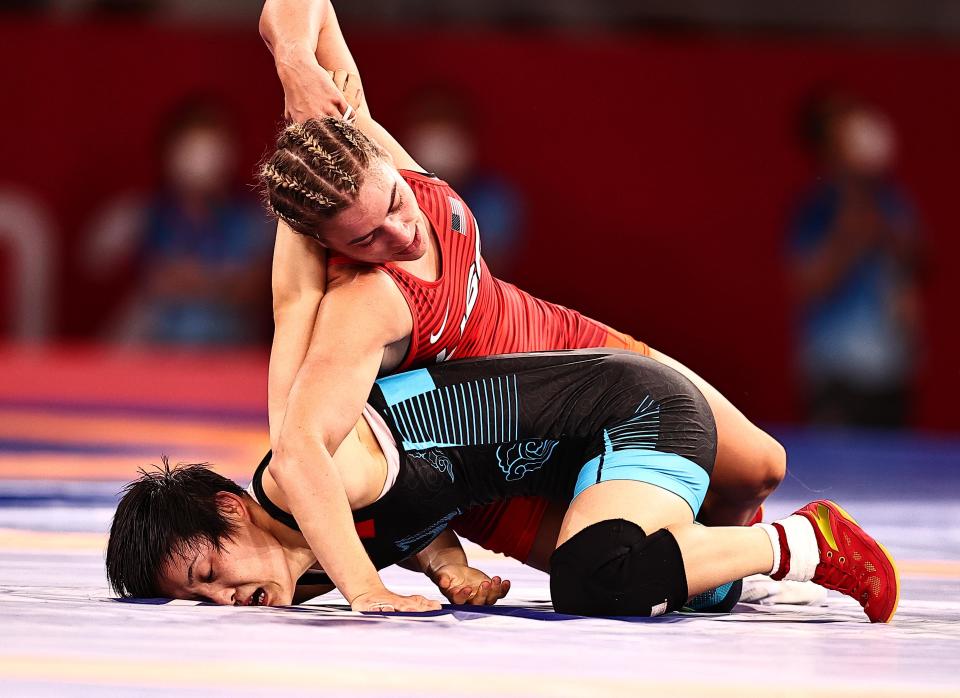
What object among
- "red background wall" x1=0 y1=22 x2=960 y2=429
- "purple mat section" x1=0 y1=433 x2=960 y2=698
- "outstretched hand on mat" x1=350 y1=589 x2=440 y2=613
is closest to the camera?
"purple mat section" x1=0 y1=433 x2=960 y2=698

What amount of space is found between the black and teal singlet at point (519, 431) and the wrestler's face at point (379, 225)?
22 centimetres

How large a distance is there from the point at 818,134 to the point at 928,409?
1334 mm

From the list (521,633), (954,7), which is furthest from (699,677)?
(954,7)

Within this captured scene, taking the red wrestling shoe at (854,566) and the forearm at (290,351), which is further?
the forearm at (290,351)

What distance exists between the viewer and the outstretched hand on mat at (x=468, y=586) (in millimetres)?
2352

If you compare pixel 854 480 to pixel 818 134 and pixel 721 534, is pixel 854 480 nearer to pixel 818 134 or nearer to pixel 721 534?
pixel 721 534

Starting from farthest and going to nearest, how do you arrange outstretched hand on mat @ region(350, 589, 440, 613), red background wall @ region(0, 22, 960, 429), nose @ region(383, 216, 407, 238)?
red background wall @ region(0, 22, 960, 429)
nose @ region(383, 216, 407, 238)
outstretched hand on mat @ region(350, 589, 440, 613)

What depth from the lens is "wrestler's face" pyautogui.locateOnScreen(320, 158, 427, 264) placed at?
7.32 ft

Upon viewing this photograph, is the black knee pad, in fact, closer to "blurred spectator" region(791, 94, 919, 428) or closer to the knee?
the knee

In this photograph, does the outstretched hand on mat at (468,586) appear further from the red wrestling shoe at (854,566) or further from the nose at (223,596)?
the red wrestling shoe at (854,566)

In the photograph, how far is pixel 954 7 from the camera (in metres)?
7.04

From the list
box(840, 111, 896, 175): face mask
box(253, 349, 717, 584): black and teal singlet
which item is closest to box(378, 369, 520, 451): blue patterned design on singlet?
box(253, 349, 717, 584): black and teal singlet

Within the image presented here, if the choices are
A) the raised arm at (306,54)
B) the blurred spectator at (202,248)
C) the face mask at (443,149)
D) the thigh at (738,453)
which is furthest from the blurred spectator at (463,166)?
the thigh at (738,453)

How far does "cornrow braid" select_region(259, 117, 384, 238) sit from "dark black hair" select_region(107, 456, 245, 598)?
47 cm
